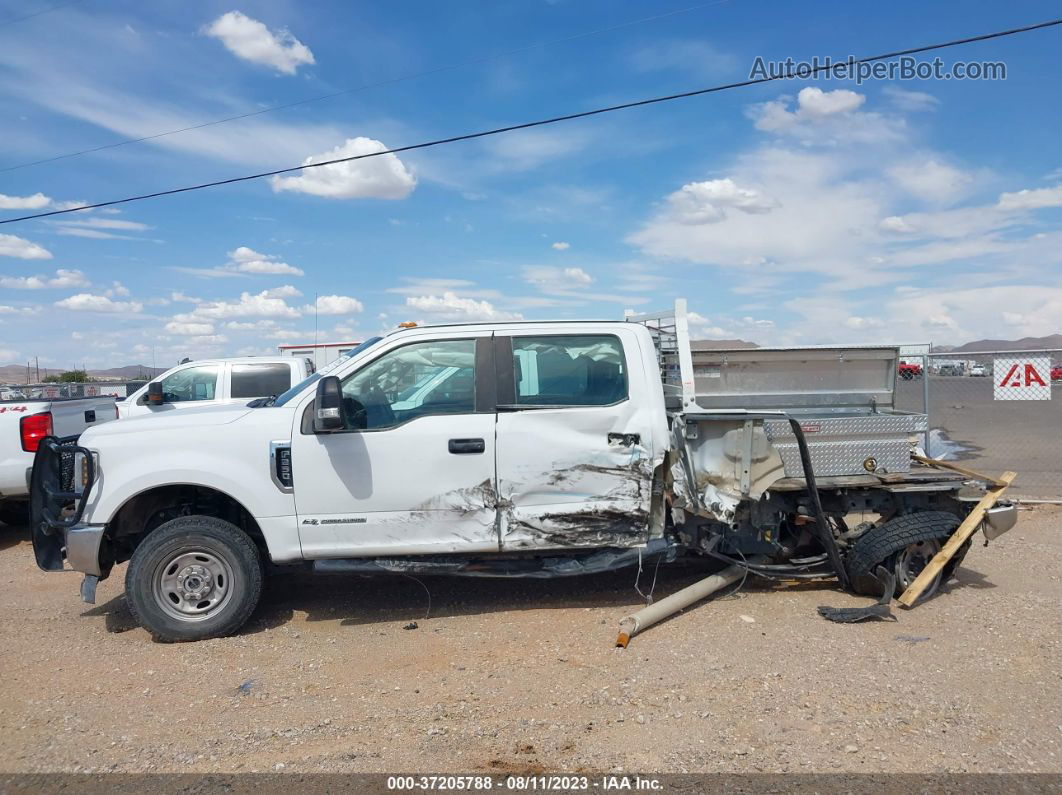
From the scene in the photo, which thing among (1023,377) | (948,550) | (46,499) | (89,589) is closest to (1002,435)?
(1023,377)

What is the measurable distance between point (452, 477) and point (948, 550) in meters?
3.50

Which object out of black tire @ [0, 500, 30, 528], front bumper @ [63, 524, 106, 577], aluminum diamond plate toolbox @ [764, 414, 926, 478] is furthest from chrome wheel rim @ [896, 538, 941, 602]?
black tire @ [0, 500, 30, 528]

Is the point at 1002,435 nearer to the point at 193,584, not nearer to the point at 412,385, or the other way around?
the point at 412,385

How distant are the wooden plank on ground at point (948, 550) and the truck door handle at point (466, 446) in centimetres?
305

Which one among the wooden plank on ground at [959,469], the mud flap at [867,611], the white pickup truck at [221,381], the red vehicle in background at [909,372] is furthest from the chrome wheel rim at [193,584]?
the red vehicle in background at [909,372]

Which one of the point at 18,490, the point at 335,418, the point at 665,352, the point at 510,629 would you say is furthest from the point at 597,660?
the point at 18,490

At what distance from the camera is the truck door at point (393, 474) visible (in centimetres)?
515

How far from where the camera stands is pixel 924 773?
11.3 ft

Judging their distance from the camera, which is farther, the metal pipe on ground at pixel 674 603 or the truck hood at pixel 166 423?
the truck hood at pixel 166 423

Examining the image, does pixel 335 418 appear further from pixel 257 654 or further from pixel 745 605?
pixel 745 605

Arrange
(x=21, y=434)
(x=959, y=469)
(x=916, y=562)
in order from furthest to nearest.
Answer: (x=21, y=434)
(x=959, y=469)
(x=916, y=562)

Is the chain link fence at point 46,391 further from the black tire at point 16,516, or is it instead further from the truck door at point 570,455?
the truck door at point 570,455

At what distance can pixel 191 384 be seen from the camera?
36.5ft

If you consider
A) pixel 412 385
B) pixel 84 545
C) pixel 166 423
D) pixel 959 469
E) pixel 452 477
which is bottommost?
pixel 84 545
